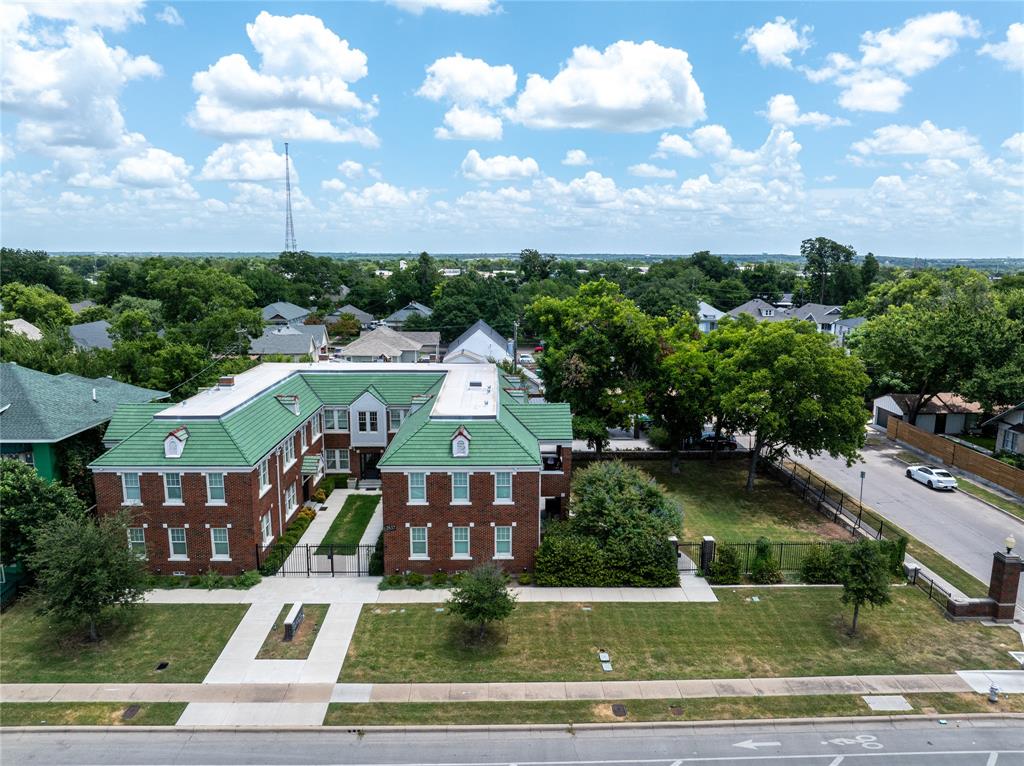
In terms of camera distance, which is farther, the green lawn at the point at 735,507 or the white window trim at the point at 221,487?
the green lawn at the point at 735,507

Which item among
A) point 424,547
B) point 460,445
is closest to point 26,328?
point 424,547

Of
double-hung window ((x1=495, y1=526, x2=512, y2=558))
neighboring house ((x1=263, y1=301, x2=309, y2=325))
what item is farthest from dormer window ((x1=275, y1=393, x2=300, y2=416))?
neighboring house ((x1=263, y1=301, x2=309, y2=325))

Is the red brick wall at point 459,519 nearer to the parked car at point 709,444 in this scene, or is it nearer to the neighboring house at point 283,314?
the parked car at point 709,444

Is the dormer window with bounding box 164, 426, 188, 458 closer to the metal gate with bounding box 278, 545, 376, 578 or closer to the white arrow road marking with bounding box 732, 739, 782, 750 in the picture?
the metal gate with bounding box 278, 545, 376, 578

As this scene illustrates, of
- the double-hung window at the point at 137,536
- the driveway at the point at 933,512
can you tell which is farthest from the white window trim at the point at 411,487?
the driveway at the point at 933,512

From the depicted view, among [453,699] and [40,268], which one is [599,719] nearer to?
[453,699]

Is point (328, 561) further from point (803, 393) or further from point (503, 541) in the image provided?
point (803, 393)

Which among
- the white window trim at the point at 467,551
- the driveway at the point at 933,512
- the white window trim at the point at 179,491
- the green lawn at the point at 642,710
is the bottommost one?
the driveway at the point at 933,512

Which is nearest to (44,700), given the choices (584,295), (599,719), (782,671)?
(599,719)
